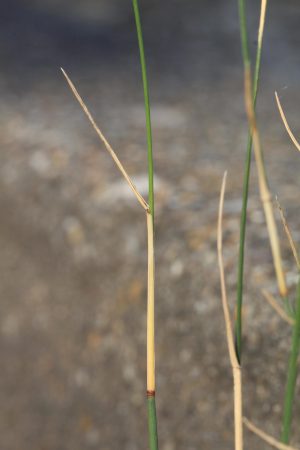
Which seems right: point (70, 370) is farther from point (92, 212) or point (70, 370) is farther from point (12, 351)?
point (92, 212)

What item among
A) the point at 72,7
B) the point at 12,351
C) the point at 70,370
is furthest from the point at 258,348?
the point at 72,7

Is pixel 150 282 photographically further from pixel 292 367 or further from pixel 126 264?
pixel 126 264

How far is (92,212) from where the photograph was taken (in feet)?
4.50

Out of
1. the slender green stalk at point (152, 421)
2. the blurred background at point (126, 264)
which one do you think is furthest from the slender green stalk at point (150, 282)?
the blurred background at point (126, 264)

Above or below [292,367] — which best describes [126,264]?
above

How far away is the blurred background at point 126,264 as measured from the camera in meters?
1.08

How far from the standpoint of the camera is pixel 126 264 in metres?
1.27

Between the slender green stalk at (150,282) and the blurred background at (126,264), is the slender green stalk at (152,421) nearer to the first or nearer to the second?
the slender green stalk at (150,282)

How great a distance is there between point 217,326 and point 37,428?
34 centimetres

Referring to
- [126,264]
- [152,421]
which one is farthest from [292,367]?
[126,264]

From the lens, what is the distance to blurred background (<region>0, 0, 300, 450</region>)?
108 cm

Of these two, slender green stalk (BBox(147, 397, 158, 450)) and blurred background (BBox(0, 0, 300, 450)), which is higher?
blurred background (BBox(0, 0, 300, 450))

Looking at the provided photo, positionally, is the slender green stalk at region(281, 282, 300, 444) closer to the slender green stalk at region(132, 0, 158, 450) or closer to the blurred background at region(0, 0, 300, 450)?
the slender green stalk at region(132, 0, 158, 450)

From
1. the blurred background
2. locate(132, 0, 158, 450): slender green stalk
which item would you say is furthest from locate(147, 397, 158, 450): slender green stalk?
the blurred background
